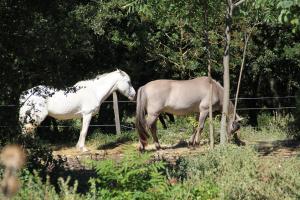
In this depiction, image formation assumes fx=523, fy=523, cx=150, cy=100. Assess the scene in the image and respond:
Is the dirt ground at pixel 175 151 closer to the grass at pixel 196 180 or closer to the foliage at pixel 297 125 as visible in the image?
the foliage at pixel 297 125

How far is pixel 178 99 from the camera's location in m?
12.3

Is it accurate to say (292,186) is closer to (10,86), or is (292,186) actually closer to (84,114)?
(10,86)

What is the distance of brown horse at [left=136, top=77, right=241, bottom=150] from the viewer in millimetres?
12047

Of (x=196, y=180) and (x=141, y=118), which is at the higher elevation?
(x=141, y=118)

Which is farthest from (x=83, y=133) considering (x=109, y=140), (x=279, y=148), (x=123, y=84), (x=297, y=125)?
(x=297, y=125)

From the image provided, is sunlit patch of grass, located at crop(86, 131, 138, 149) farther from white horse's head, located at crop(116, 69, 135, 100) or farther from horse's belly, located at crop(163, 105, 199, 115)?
horse's belly, located at crop(163, 105, 199, 115)

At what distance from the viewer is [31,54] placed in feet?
19.9

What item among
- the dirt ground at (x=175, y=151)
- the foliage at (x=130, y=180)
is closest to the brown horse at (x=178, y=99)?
the dirt ground at (x=175, y=151)

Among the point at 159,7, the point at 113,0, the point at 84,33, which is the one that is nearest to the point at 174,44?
the point at 113,0

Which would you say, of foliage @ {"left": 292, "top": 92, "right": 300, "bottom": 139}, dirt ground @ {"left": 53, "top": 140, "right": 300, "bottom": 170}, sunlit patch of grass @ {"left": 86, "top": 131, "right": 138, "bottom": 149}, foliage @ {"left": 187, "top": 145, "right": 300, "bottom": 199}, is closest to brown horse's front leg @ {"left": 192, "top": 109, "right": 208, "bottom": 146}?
dirt ground @ {"left": 53, "top": 140, "right": 300, "bottom": 170}

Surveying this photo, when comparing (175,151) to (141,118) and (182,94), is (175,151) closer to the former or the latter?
(141,118)

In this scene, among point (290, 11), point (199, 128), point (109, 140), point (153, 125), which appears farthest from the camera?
point (109, 140)

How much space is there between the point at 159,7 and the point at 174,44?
282 inches

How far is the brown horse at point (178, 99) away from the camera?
1205cm
